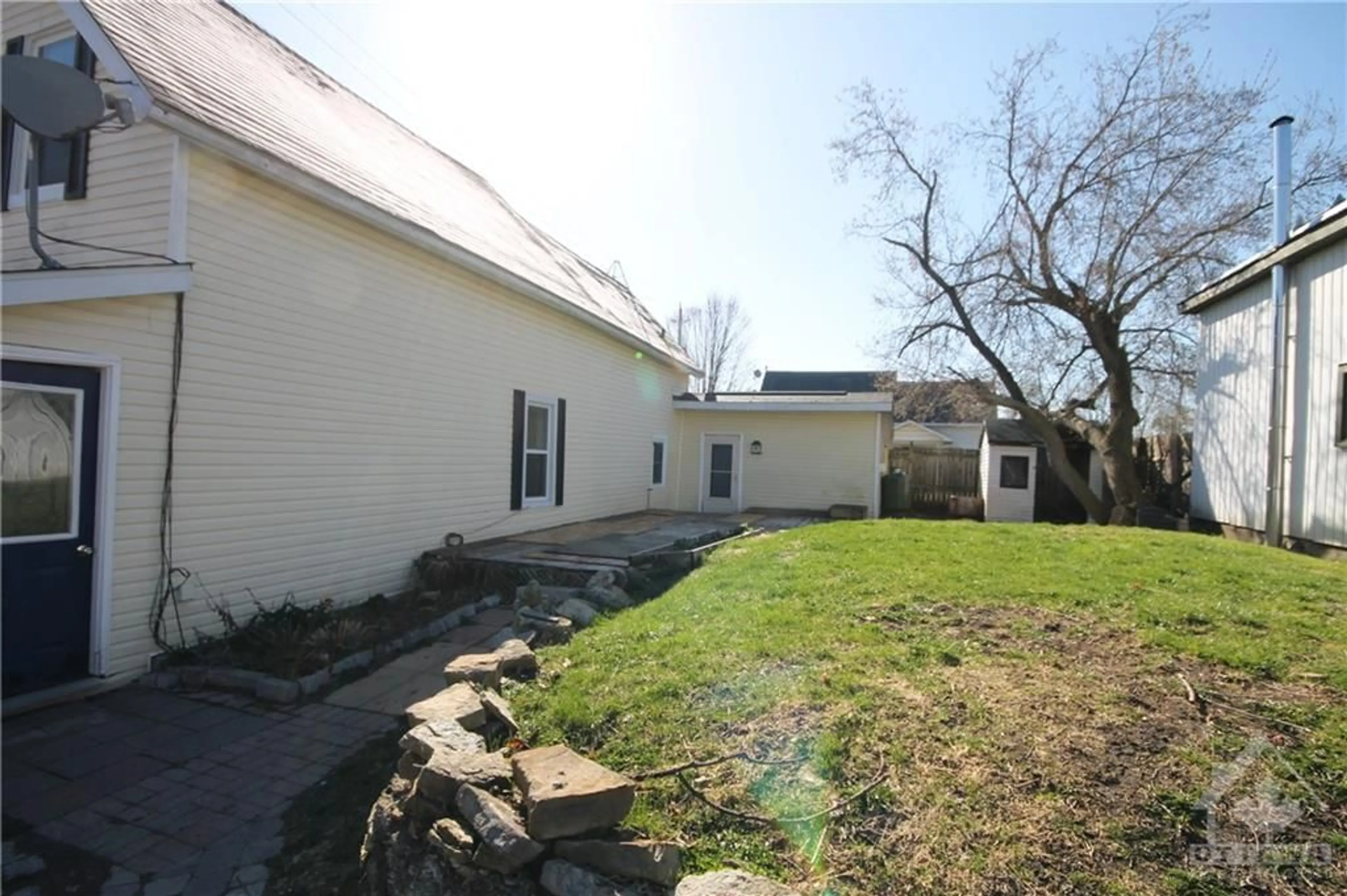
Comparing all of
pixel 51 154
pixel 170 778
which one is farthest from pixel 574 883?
pixel 51 154

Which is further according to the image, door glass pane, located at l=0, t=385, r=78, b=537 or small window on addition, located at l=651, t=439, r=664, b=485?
small window on addition, located at l=651, t=439, r=664, b=485

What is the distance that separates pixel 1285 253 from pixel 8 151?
44.8 feet

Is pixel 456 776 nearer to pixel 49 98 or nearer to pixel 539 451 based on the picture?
pixel 49 98

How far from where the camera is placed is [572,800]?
2.32 metres

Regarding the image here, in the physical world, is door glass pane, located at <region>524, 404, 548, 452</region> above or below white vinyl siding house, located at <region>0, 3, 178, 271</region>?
below

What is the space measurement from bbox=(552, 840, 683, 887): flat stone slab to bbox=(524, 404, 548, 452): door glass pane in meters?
7.79

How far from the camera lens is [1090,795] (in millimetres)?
2387

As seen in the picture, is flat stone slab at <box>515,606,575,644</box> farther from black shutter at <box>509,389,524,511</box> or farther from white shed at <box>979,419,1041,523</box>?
white shed at <box>979,419,1041,523</box>

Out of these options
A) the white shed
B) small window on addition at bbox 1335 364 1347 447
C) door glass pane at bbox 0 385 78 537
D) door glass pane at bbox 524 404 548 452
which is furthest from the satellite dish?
the white shed

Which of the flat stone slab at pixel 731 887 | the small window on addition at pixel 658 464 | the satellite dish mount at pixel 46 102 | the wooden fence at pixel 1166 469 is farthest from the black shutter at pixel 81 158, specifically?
the wooden fence at pixel 1166 469

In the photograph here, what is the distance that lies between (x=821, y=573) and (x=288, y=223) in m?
5.78

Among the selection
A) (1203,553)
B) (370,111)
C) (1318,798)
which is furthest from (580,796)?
(370,111)

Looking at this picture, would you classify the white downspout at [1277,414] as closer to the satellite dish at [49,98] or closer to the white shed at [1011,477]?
the white shed at [1011,477]

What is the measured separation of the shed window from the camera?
7.40 m
